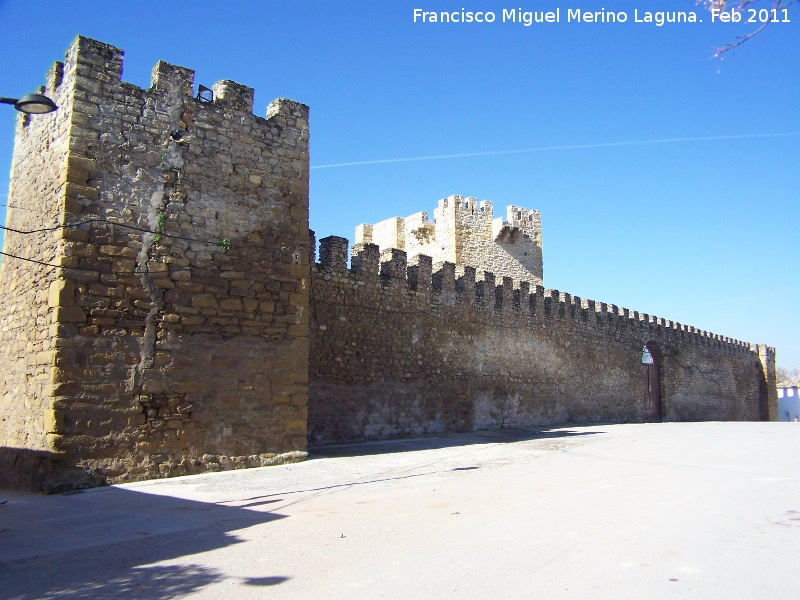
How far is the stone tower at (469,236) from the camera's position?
25.6 meters

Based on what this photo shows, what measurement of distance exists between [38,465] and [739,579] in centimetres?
702

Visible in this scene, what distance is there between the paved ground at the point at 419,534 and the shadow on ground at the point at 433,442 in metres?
2.08

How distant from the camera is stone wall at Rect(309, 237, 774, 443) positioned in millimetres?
13219

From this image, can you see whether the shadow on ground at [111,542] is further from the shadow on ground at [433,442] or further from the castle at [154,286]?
the shadow on ground at [433,442]

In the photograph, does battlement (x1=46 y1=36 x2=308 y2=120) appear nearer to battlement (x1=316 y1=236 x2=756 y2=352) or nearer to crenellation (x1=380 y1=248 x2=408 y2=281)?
battlement (x1=316 y1=236 x2=756 y2=352)

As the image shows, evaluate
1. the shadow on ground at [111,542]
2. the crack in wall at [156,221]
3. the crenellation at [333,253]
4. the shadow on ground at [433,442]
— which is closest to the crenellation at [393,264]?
A: the crenellation at [333,253]

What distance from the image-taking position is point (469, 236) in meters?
25.8

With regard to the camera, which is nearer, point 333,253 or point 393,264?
point 333,253

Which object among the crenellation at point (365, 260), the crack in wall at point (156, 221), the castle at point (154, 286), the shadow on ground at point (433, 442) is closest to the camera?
the castle at point (154, 286)

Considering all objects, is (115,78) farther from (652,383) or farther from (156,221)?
(652,383)

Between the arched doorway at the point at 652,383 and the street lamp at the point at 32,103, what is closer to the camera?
the street lamp at the point at 32,103

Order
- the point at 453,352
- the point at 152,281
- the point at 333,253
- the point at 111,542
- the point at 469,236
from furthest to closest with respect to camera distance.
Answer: the point at 469,236 < the point at 453,352 < the point at 333,253 < the point at 152,281 < the point at 111,542

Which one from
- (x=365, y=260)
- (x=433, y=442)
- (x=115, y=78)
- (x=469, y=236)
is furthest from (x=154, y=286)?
(x=469, y=236)

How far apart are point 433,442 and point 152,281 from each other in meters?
6.92
